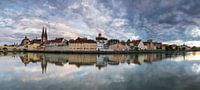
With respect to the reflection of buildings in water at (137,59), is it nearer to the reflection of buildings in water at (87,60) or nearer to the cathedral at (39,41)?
the reflection of buildings in water at (87,60)

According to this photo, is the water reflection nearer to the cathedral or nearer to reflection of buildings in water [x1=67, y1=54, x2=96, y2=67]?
reflection of buildings in water [x1=67, y1=54, x2=96, y2=67]

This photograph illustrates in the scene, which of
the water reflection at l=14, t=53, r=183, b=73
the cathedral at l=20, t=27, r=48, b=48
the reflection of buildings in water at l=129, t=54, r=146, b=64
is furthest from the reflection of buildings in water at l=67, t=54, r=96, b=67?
the cathedral at l=20, t=27, r=48, b=48

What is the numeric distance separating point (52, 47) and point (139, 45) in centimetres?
4823

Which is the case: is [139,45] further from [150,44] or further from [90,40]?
[90,40]

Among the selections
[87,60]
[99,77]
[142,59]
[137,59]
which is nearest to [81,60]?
[87,60]

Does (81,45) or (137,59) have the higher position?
(81,45)

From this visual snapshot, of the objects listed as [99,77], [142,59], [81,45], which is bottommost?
[99,77]

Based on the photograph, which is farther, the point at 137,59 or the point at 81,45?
the point at 81,45

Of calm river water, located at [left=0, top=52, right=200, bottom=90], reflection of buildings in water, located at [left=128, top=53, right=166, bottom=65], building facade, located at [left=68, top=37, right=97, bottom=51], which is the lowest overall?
calm river water, located at [left=0, top=52, right=200, bottom=90]

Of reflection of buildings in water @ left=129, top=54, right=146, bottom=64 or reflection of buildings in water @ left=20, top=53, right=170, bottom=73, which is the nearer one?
reflection of buildings in water @ left=20, top=53, right=170, bottom=73

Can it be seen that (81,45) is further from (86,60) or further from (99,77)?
(99,77)

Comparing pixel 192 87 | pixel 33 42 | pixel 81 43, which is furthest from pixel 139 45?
pixel 192 87

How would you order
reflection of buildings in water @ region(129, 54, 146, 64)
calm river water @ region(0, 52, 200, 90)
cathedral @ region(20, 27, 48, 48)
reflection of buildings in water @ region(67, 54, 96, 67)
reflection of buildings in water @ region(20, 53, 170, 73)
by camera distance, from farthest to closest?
cathedral @ region(20, 27, 48, 48) → reflection of buildings in water @ region(129, 54, 146, 64) → reflection of buildings in water @ region(67, 54, 96, 67) → reflection of buildings in water @ region(20, 53, 170, 73) → calm river water @ region(0, 52, 200, 90)

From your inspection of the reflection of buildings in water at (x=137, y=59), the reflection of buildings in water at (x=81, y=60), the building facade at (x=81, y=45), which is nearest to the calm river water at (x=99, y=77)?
the reflection of buildings in water at (x=81, y=60)
